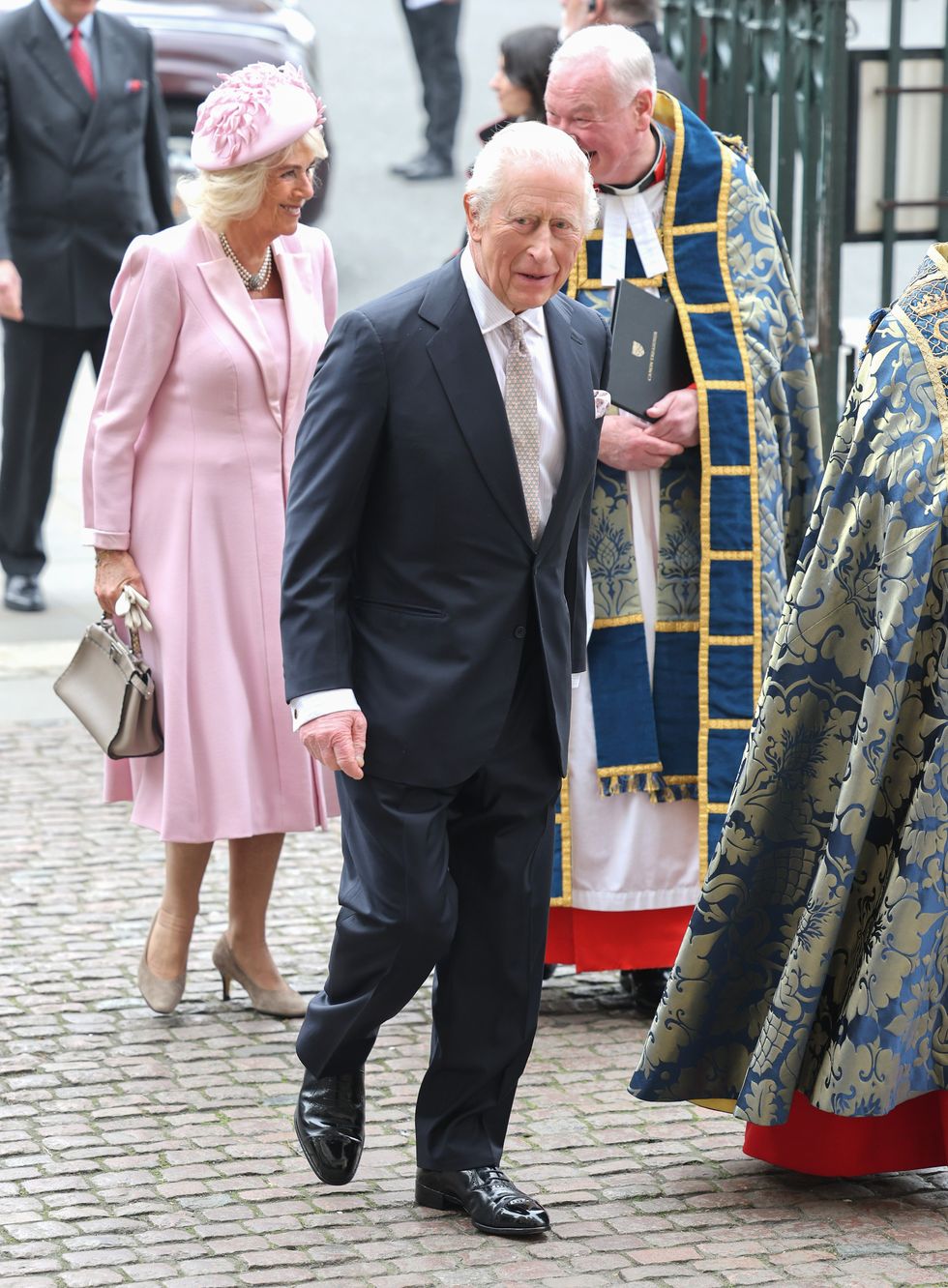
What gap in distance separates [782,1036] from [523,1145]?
683mm

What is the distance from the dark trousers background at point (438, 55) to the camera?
15.2 metres

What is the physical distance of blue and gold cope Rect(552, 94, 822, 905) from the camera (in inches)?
193

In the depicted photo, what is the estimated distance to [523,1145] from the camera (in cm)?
425

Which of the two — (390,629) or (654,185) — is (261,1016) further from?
(654,185)

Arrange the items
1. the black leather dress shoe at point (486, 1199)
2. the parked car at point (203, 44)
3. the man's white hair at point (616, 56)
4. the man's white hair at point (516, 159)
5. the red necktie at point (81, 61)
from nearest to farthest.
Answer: the man's white hair at point (516, 159)
the black leather dress shoe at point (486, 1199)
the man's white hair at point (616, 56)
the red necktie at point (81, 61)
the parked car at point (203, 44)

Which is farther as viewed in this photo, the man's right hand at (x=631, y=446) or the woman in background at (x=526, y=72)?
the woman in background at (x=526, y=72)

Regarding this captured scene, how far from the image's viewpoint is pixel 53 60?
786 cm

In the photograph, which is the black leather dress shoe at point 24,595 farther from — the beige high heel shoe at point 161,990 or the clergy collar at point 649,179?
the clergy collar at point 649,179

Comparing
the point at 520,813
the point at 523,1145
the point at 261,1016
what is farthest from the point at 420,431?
the point at 261,1016

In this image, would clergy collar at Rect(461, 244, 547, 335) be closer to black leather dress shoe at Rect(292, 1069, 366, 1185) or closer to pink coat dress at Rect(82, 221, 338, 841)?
pink coat dress at Rect(82, 221, 338, 841)

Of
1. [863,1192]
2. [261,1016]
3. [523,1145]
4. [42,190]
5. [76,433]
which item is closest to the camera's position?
[863,1192]

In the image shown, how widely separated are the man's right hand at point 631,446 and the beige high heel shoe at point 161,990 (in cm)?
144

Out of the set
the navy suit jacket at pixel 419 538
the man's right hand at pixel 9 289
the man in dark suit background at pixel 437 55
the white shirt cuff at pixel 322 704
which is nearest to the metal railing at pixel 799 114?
the man's right hand at pixel 9 289

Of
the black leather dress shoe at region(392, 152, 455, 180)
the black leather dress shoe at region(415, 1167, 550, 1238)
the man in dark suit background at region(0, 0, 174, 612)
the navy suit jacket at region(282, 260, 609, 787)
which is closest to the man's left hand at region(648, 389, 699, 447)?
A: the navy suit jacket at region(282, 260, 609, 787)
